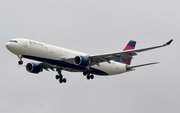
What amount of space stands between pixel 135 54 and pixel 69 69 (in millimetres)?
10667

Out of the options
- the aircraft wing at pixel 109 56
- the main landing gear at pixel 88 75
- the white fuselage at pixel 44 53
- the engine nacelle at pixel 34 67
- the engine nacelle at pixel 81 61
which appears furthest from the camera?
the engine nacelle at pixel 34 67

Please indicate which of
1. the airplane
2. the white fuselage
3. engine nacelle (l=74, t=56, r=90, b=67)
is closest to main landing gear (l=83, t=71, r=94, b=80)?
the airplane

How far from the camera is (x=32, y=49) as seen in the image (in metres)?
47.3

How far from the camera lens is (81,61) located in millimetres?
48906

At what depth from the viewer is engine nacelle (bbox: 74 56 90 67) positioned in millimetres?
48969

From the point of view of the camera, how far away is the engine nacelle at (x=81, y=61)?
48969 millimetres

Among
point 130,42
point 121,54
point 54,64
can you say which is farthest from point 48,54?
point 130,42

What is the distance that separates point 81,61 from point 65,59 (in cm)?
243

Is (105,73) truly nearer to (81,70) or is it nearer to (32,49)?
(81,70)

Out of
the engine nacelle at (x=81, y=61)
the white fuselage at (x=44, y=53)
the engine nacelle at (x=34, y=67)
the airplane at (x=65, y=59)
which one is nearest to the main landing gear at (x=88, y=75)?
the airplane at (x=65, y=59)

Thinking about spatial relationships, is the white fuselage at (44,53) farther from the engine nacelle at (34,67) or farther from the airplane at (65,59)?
the engine nacelle at (34,67)

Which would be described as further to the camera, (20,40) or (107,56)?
(107,56)

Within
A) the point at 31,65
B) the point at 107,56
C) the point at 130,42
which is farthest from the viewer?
the point at 130,42

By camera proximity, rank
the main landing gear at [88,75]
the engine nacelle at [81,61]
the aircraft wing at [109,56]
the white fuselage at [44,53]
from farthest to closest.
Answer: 1. the main landing gear at [88,75]
2. the engine nacelle at [81,61]
3. the aircraft wing at [109,56]
4. the white fuselage at [44,53]
